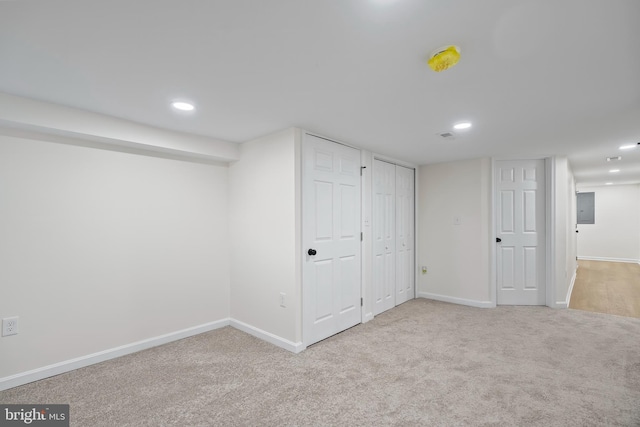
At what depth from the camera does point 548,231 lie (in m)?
4.36

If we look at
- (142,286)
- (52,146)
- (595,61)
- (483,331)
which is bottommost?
(483,331)

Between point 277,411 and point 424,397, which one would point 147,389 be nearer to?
point 277,411

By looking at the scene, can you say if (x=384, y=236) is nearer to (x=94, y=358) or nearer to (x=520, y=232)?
(x=520, y=232)

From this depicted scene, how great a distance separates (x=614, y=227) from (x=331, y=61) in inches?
412

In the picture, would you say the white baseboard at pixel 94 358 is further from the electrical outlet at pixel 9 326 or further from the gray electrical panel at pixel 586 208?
the gray electrical panel at pixel 586 208

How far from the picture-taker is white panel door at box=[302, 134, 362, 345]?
3.07 metres

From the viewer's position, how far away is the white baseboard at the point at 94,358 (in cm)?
234

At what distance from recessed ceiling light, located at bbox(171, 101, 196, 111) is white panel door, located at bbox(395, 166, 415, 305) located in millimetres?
3123

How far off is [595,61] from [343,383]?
2.69 m

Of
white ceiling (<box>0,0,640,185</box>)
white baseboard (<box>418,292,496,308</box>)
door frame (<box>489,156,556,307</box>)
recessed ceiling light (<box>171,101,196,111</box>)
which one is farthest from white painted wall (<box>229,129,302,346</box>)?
door frame (<box>489,156,556,307</box>)

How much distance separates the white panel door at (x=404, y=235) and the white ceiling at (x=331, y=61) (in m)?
1.81

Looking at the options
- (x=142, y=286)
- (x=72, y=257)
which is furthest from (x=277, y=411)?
(x=72, y=257)

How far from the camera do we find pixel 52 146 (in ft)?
8.33

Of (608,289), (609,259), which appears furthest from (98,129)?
(609,259)
